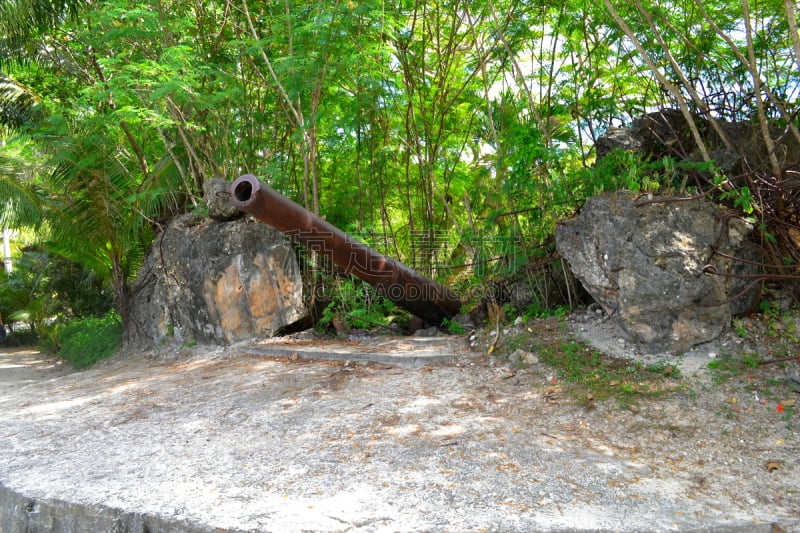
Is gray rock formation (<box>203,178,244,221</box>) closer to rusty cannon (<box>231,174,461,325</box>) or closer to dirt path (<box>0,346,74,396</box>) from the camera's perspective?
rusty cannon (<box>231,174,461,325</box>)

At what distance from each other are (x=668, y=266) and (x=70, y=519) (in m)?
4.65

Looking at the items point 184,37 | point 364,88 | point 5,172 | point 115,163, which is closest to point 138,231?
point 115,163

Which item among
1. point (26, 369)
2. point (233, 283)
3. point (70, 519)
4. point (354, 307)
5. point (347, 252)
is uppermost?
point (347, 252)

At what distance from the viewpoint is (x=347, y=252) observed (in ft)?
21.8

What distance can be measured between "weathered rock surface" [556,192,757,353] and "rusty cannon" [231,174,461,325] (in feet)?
8.47

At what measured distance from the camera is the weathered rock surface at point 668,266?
4.92 meters

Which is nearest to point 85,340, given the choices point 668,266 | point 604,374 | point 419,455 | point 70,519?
point 70,519

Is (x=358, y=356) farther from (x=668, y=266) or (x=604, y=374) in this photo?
(x=668, y=266)

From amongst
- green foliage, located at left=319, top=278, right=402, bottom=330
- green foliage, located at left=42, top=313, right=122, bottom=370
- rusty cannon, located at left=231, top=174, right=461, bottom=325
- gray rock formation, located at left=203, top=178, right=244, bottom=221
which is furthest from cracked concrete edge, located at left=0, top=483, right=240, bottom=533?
green foliage, located at left=42, top=313, right=122, bottom=370

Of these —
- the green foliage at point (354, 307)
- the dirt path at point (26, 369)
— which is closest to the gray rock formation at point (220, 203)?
the green foliage at point (354, 307)

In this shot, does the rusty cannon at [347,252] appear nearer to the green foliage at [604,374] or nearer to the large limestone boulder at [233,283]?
the large limestone boulder at [233,283]

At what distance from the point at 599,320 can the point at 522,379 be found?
1.15 m

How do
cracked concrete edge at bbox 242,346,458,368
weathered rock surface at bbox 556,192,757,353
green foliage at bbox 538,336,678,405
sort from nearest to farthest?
green foliage at bbox 538,336,678,405
weathered rock surface at bbox 556,192,757,353
cracked concrete edge at bbox 242,346,458,368

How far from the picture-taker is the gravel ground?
3.01 meters
